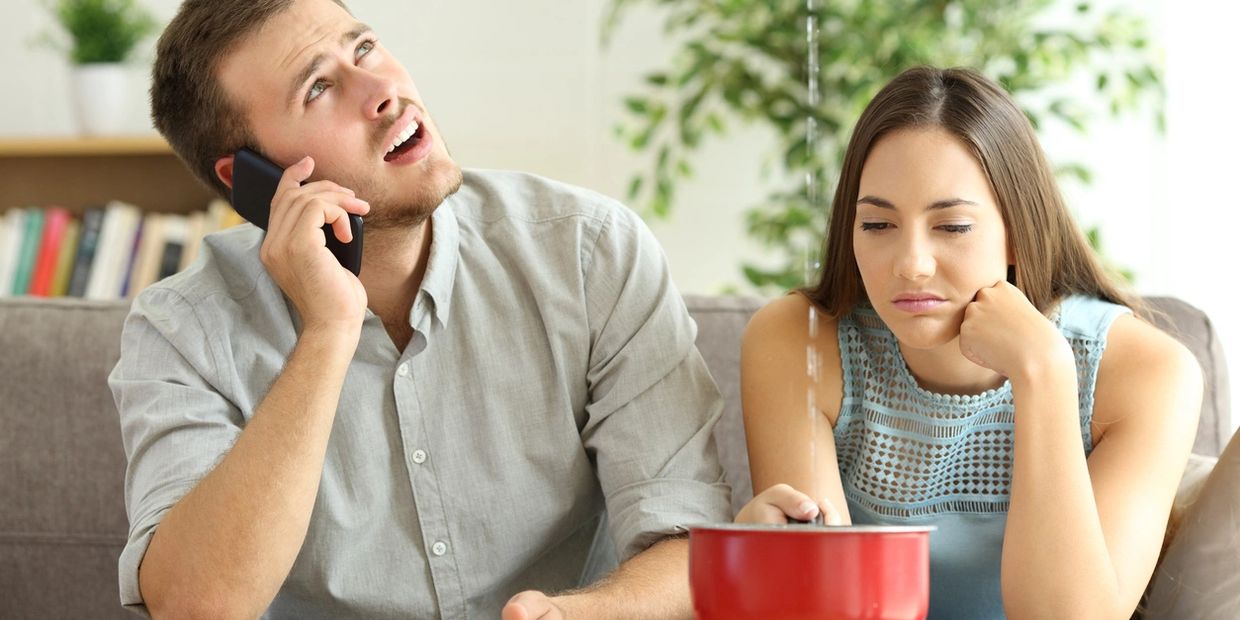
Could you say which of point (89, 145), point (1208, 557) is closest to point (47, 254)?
point (89, 145)

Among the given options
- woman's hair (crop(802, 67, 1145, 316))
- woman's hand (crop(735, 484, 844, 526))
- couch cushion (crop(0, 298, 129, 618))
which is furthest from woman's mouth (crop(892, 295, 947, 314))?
couch cushion (crop(0, 298, 129, 618))

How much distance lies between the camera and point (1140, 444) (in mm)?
1168

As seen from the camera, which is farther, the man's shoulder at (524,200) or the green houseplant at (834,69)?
the green houseplant at (834,69)

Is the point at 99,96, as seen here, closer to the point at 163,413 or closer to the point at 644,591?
the point at 163,413

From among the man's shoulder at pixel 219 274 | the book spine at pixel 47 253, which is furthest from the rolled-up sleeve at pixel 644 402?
the book spine at pixel 47 253

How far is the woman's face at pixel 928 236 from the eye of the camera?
3.76 feet

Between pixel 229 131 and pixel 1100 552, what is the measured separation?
3.30 feet

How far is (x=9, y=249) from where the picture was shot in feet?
9.51

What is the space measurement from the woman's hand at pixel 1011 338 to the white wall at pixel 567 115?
1.86m

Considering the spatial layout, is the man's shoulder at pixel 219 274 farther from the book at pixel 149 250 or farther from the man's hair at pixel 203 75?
the book at pixel 149 250

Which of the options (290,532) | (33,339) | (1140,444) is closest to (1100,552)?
(1140,444)

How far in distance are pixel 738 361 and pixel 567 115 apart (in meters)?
1.47

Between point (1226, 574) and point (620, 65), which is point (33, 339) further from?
point (620, 65)

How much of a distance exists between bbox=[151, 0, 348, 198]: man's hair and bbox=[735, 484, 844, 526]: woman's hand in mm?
759
